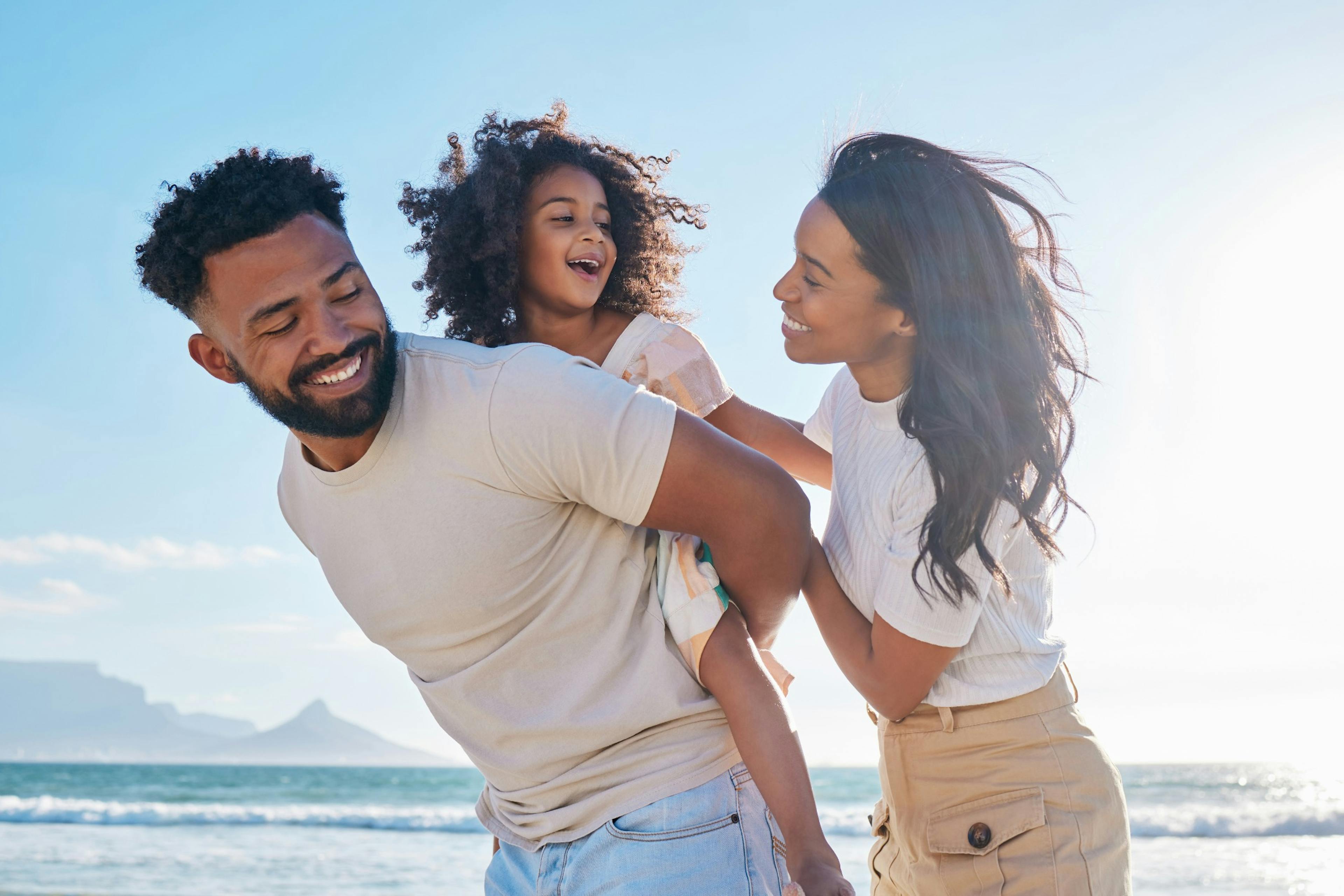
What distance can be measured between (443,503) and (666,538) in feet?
1.49

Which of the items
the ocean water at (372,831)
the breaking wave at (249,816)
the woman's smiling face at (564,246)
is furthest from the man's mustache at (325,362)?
A: the breaking wave at (249,816)

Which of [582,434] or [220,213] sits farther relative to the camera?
[220,213]

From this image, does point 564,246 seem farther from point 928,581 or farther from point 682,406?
point 928,581

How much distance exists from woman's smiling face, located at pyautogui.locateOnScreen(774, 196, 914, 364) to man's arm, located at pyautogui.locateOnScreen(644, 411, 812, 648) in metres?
0.57

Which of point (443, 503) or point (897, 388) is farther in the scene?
point (897, 388)

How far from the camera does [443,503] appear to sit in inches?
80.0

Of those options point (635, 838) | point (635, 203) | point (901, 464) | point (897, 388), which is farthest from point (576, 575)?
point (635, 203)

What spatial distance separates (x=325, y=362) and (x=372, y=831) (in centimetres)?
1506

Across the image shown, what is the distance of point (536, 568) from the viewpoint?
6.75 ft

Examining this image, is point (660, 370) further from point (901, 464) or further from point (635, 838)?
→ point (635, 838)

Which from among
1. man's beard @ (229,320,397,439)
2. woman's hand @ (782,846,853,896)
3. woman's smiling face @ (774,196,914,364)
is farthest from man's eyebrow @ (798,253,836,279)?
woman's hand @ (782,846,853,896)

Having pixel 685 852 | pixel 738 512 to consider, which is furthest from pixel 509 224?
pixel 685 852

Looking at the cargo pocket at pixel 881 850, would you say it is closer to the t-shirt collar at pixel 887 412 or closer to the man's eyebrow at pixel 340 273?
the t-shirt collar at pixel 887 412

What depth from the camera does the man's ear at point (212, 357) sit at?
7.41ft
